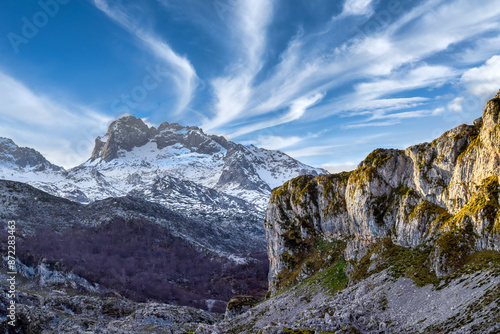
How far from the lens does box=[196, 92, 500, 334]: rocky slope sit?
3234 cm

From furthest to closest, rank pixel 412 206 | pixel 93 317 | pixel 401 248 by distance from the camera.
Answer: pixel 93 317, pixel 412 206, pixel 401 248

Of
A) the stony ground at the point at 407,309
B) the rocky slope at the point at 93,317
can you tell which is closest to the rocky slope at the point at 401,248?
the stony ground at the point at 407,309

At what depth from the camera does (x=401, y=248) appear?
5038 centimetres

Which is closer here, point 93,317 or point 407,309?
point 407,309

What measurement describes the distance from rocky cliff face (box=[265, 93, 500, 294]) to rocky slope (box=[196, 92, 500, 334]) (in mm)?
184

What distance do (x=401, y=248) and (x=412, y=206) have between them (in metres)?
7.61

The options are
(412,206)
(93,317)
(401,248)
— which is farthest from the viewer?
(93,317)

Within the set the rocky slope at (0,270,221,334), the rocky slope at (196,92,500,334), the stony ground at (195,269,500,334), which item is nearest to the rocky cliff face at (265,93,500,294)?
the rocky slope at (196,92,500,334)

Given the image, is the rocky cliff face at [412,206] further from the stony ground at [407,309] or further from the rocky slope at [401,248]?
the stony ground at [407,309]

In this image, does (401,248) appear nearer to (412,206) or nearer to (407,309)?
(412,206)

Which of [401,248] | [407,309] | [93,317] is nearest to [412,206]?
[401,248]

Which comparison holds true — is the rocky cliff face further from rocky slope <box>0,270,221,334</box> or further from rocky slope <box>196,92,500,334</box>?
rocky slope <box>0,270,221,334</box>

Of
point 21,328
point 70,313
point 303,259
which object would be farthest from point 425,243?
point 70,313

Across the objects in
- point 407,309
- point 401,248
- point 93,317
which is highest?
point 401,248
